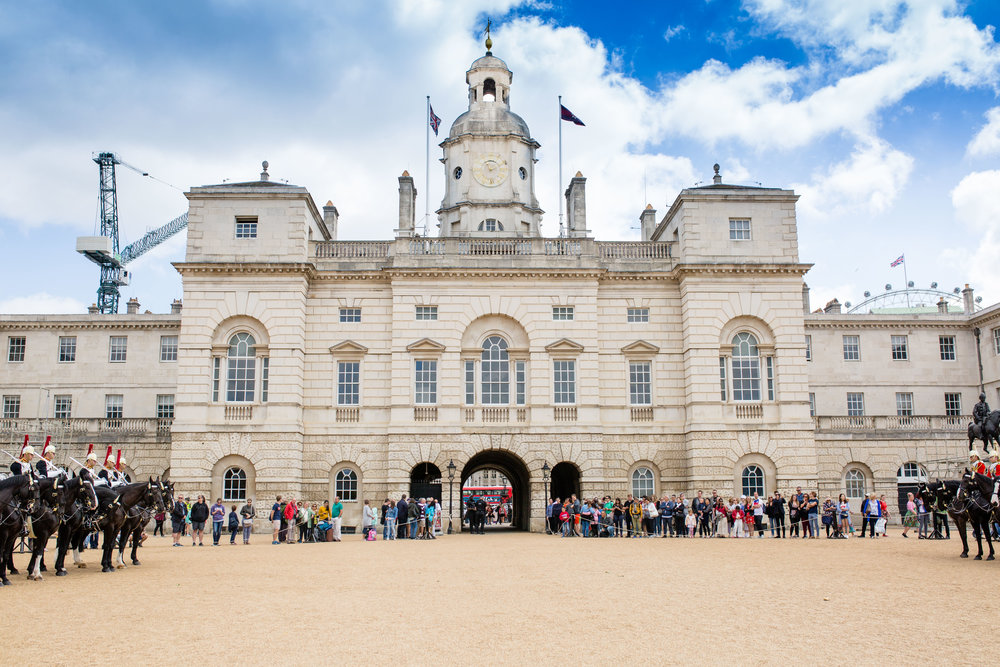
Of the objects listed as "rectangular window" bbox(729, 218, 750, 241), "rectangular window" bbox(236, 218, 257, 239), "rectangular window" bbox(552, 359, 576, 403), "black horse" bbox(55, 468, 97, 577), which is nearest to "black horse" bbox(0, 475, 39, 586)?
"black horse" bbox(55, 468, 97, 577)

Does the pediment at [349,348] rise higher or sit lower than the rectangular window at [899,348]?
lower

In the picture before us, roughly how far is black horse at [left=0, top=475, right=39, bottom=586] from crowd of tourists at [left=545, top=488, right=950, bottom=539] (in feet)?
64.5

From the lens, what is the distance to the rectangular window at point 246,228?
122ft

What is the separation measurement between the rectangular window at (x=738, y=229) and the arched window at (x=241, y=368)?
20.0m

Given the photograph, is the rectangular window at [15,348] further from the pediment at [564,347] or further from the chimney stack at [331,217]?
the pediment at [564,347]

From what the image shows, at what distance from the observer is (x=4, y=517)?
54.4 feet

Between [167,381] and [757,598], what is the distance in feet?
126

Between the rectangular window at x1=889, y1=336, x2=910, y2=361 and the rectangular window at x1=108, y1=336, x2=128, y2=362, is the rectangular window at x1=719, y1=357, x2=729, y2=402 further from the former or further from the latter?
the rectangular window at x1=108, y1=336, x2=128, y2=362

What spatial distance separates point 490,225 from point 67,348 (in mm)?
22764

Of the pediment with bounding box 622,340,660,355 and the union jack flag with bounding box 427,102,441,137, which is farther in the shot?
the union jack flag with bounding box 427,102,441,137

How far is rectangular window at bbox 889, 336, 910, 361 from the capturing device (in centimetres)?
4675

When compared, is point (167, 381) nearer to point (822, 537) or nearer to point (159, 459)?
point (159, 459)

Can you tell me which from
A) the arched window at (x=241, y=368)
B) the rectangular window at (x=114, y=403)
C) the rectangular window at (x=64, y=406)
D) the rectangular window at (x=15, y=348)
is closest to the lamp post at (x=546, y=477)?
the arched window at (x=241, y=368)

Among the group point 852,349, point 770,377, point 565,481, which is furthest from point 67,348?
point 852,349
